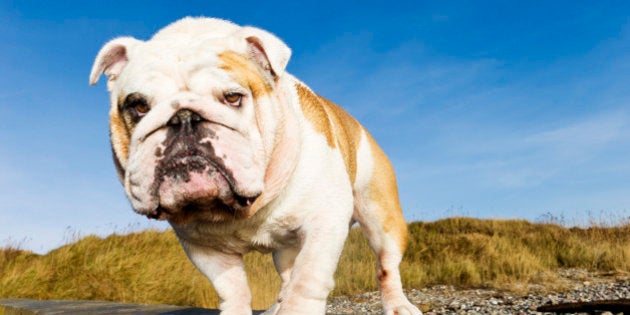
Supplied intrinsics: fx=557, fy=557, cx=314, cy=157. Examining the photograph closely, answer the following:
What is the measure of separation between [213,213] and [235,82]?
0.64m

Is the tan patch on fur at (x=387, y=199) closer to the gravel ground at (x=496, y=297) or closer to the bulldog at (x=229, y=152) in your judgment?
the bulldog at (x=229, y=152)

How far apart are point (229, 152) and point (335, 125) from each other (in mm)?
1335

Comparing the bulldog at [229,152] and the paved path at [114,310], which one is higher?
the bulldog at [229,152]

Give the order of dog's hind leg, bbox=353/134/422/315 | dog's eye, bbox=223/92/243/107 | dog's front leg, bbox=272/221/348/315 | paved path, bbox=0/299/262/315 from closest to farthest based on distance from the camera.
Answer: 1. dog's eye, bbox=223/92/243/107
2. dog's front leg, bbox=272/221/348/315
3. dog's hind leg, bbox=353/134/422/315
4. paved path, bbox=0/299/262/315

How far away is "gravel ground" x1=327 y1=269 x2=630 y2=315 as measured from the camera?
8164 millimetres

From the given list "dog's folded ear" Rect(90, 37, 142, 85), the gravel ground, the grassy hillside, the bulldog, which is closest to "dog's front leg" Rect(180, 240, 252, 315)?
the bulldog

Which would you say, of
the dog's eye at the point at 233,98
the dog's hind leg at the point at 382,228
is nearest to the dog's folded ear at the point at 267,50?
the dog's eye at the point at 233,98

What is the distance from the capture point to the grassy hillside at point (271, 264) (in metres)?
9.57

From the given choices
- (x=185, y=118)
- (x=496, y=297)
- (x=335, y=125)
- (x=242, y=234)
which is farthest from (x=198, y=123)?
(x=496, y=297)

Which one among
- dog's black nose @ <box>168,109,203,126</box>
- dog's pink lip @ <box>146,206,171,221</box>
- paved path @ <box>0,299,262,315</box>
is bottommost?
paved path @ <box>0,299,262,315</box>

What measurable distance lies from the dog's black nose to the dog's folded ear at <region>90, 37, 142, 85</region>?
70 cm

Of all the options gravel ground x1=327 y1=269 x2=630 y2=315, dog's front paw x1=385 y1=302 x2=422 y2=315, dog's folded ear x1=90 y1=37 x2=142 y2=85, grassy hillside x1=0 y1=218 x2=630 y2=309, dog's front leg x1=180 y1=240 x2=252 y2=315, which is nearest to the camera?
dog's folded ear x1=90 y1=37 x2=142 y2=85

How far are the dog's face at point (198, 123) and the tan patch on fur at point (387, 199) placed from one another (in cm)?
139

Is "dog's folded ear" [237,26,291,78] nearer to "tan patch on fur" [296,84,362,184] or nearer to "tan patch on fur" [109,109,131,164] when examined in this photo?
"tan patch on fur" [296,84,362,184]
